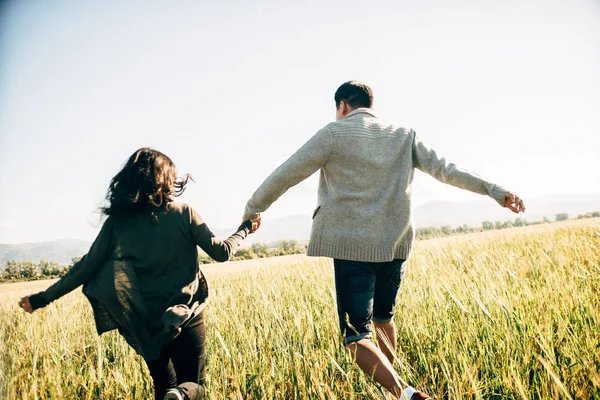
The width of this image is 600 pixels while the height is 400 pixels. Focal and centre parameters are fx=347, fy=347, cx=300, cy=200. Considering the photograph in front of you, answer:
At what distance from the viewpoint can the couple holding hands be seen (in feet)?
6.13

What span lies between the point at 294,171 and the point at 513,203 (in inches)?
61.0

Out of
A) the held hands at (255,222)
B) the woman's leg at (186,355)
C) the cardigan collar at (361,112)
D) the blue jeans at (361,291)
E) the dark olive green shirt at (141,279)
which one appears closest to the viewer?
the dark olive green shirt at (141,279)

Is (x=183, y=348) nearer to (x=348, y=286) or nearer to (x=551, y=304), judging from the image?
(x=348, y=286)

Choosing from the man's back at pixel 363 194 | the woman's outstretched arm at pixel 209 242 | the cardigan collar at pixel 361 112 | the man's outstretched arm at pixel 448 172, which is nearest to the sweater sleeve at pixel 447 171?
the man's outstretched arm at pixel 448 172

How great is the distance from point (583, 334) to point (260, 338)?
7.01 ft

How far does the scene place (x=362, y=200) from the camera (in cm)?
228

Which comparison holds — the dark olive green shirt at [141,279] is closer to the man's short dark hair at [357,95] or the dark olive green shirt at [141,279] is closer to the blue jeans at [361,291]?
the blue jeans at [361,291]

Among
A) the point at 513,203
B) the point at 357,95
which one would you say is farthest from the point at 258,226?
the point at 513,203

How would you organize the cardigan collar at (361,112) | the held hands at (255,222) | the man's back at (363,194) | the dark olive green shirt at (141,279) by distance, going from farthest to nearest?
1. the held hands at (255,222)
2. the cardigan collar at (361,112)
3. the man's back at (363,194)
4. the dark olive green shirt at (141,279)

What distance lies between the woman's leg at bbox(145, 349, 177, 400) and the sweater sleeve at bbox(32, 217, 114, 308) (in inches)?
23.4

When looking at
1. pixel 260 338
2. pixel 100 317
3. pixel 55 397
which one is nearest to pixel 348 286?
pixel 260 338

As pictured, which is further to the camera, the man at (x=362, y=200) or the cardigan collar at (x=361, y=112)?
the cardigan collar at (x=361, y=112)

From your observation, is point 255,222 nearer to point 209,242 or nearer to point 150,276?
point 209,242

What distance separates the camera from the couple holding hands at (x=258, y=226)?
73.5 inches
